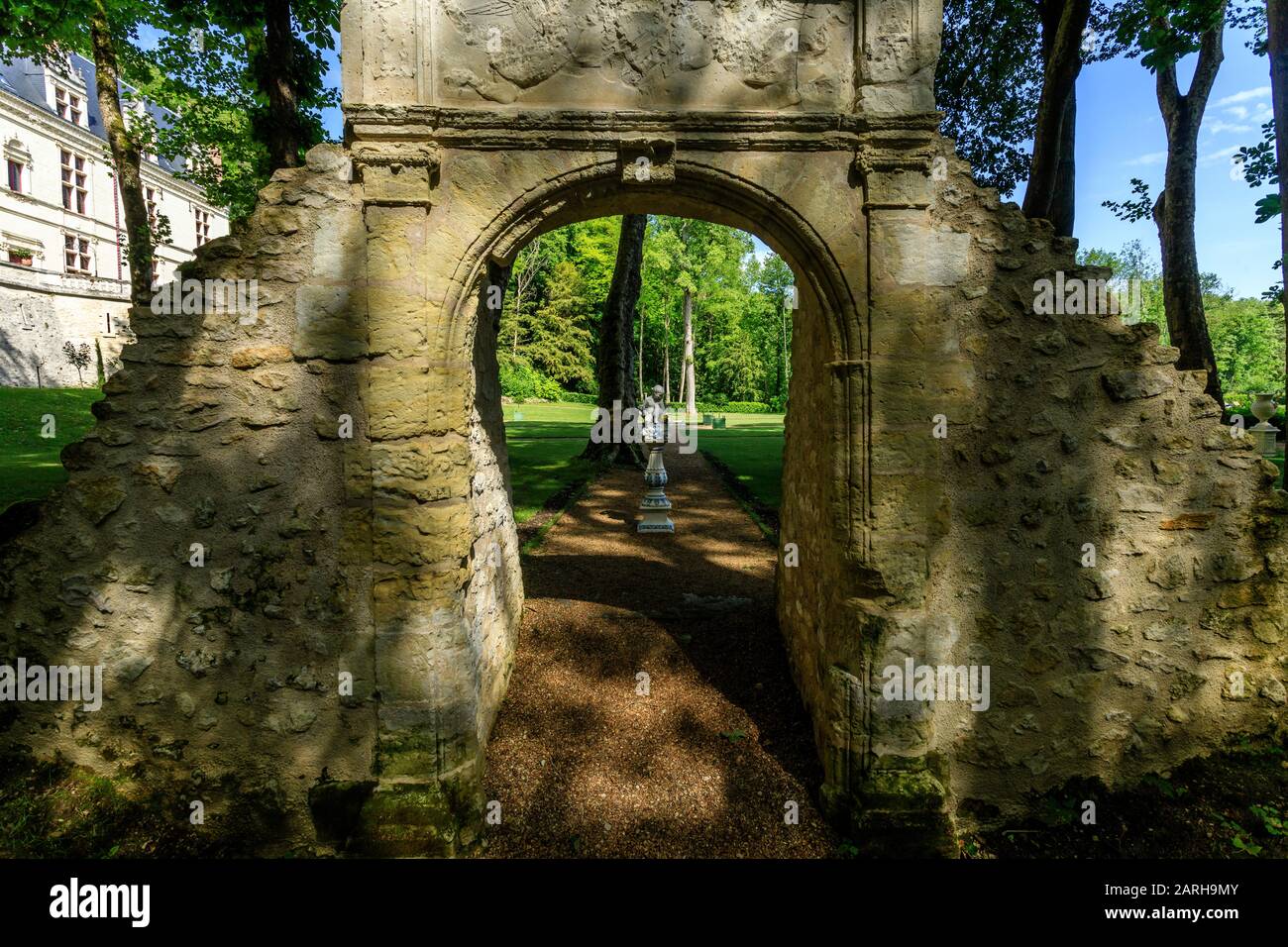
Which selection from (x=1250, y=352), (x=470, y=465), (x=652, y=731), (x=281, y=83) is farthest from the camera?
(x=1250, y=352)

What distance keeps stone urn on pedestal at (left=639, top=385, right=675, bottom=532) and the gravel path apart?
111 inches

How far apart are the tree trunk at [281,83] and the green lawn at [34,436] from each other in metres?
4.07

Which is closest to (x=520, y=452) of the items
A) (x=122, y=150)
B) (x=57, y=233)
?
(x=122, y=150)

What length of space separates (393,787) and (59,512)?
262 cm

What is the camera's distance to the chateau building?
22641 mm

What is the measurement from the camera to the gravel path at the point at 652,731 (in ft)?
12.2

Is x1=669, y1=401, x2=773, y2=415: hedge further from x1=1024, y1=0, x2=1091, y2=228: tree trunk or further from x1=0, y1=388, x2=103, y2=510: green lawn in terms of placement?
x1=1024, y1=0, x2=1091, y2=228: tree trunk

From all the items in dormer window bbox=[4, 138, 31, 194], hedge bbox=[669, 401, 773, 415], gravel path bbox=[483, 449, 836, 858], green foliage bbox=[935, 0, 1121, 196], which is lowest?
gravel path bbox=[483, 449, 836, 858]

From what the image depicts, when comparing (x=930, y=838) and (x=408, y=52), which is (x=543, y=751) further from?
(x=408, y=52)

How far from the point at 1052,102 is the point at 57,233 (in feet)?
125

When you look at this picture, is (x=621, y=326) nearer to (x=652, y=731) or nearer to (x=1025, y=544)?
(x=652, y=731)

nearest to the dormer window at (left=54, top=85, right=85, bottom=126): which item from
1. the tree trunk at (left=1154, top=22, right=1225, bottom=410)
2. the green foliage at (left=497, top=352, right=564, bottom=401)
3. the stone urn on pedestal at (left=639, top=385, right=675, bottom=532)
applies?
the green foliage at (left=497, top=352, right=564, bottom=401)

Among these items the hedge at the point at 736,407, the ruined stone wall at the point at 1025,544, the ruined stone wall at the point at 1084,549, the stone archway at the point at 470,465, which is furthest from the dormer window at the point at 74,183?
the ruined stone wall at the point at 1084,549

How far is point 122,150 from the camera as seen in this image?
966cm
